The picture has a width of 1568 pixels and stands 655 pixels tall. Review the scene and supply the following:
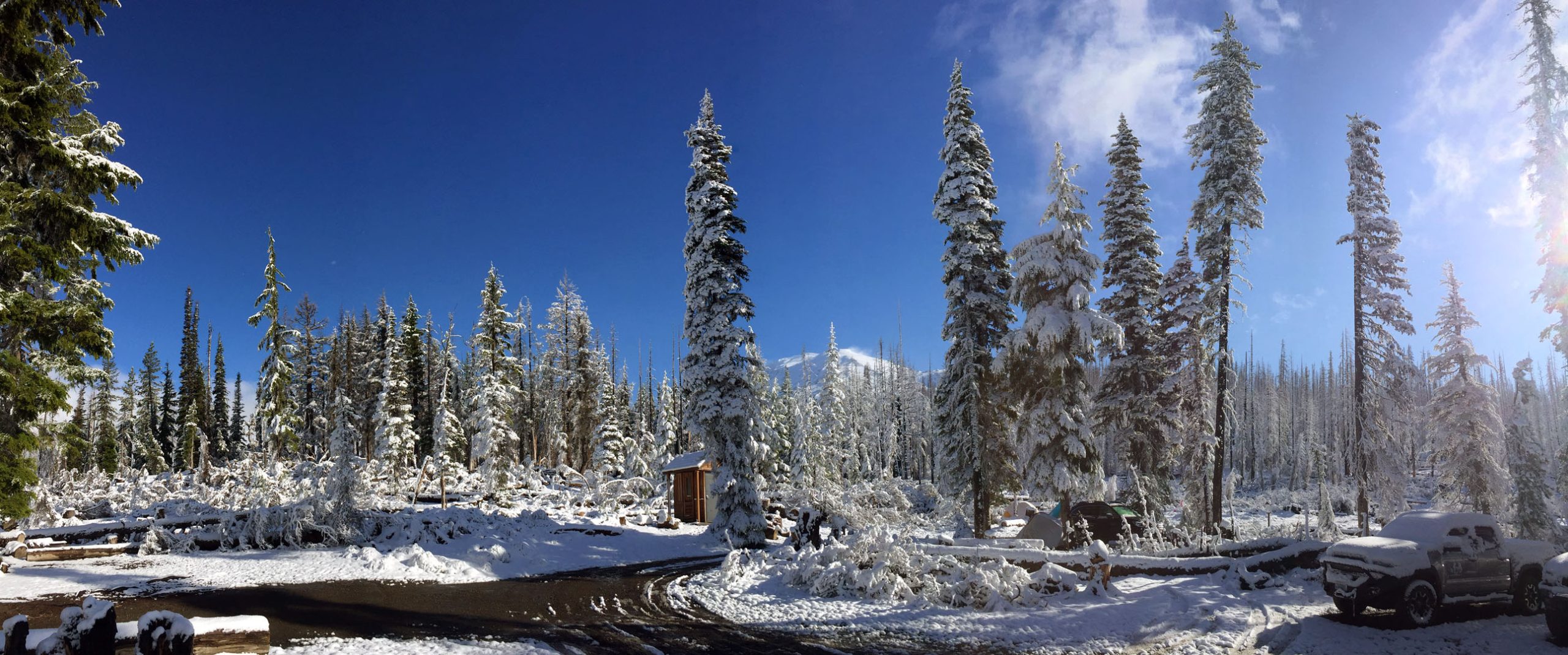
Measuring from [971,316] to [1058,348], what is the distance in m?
3.09

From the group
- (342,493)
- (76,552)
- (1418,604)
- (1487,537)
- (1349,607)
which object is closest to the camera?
(1418,604)

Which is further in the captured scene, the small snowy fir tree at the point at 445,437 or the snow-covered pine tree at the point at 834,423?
the snow-covered pine tree at the point at 834,423

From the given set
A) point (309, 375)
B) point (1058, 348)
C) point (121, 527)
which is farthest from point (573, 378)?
point (1058, 348)

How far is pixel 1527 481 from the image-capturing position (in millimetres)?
26219

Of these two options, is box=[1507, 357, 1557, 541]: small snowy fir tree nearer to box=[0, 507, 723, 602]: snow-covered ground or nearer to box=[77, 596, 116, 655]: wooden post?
box=[0, 507, 723, 602]: snow-covered ground

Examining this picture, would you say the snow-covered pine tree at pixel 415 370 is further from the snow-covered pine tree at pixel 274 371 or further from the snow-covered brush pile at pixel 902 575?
the snow-covered brush pile at pixel 902 575

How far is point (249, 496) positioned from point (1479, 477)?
4743 centimetres

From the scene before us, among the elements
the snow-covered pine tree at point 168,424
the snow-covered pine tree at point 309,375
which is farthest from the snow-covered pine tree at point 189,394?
the snow-covered pine tree at point 309,375

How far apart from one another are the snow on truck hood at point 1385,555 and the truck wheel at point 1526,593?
2.40 m

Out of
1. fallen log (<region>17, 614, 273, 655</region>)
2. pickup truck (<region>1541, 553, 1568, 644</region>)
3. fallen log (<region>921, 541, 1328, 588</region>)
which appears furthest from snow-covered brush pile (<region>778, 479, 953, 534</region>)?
fallen log (<region>17, 614, 273, 655</region>)

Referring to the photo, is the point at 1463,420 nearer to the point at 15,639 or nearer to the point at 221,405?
the point at 15,639

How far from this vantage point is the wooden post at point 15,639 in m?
6.76

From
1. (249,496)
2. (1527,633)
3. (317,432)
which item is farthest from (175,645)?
(317,432)

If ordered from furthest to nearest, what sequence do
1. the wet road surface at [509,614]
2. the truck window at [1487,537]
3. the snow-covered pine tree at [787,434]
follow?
the snow-covered pine tree at [787,434]
the truck window at [1487,537]
the wet road surface at [509,614]
